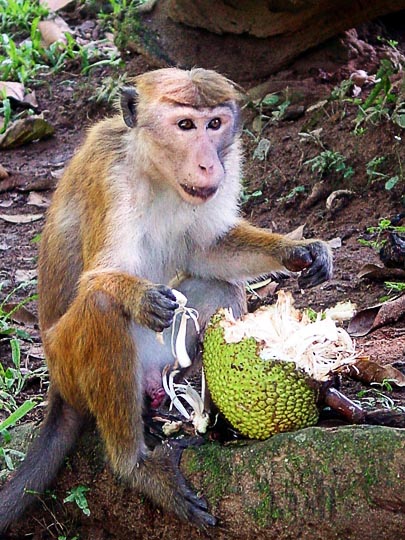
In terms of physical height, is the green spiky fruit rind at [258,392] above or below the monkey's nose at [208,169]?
below

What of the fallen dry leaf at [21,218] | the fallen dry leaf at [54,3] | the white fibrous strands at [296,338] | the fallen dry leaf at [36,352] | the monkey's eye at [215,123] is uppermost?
the monkey's eye at [215,123]

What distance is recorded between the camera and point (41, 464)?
4.21m

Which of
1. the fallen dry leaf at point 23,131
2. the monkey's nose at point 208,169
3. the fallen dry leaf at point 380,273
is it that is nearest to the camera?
the monkey's nose at point 208,169

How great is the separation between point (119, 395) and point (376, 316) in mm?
1920

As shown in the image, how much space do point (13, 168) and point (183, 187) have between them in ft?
14.4

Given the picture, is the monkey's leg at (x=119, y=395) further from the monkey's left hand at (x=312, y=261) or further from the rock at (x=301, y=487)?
the monkey's left hand at (x=312, y=261)

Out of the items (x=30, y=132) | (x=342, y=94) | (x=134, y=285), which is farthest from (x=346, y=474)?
(x=30, y=132)

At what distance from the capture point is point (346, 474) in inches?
138

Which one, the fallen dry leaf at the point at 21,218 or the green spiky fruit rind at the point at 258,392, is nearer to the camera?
the green spiky fruit rind at the point at 258,392

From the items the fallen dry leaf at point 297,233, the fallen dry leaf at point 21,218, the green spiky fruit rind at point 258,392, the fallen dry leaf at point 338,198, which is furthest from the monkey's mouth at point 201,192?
the fallen dry leaf at point 21,218

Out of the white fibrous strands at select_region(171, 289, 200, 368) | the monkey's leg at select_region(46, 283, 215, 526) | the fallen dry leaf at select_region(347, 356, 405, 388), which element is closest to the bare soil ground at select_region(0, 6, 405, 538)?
the fallen dry leaf at select_region(347, 356, 405, 388)

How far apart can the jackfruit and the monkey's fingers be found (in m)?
0.66

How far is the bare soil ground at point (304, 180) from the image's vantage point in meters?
5.92

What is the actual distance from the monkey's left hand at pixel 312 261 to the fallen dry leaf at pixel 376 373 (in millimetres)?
413
